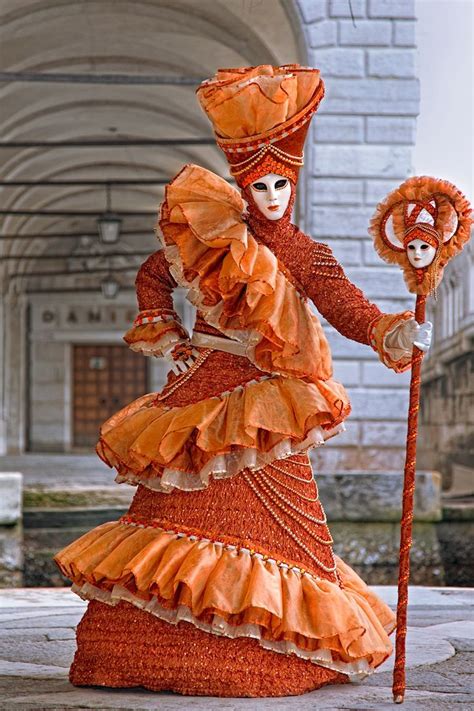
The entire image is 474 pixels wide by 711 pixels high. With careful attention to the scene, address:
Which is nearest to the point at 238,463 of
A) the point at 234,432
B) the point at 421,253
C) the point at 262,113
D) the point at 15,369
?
the point at 234,432

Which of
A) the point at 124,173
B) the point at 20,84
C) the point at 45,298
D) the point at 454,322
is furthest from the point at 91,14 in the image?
the point at 45,298

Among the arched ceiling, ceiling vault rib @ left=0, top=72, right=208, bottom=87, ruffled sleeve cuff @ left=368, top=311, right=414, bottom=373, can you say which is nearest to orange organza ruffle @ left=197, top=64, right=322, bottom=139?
ruffled sleeve cuff @ left=368, top=311, right=414, bottom=373

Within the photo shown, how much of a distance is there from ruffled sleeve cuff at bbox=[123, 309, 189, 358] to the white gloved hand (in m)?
0.68

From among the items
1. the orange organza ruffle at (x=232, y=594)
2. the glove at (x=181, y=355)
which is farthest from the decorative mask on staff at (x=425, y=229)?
the orange organza ruffle at (x=232, y=594)

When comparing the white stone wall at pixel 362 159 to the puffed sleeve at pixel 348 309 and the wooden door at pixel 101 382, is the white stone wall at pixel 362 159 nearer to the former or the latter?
the puffed sleeve at pixel 348 309

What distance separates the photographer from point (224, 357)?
350 centimetres

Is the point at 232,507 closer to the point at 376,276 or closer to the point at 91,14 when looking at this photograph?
the point at 376,276

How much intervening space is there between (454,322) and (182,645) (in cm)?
934

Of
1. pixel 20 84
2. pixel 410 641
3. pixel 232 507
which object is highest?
pixel 20 84

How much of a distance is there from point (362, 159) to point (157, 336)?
25.5 feet

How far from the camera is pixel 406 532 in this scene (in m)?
3.19

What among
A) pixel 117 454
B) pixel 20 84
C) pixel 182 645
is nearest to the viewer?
pixel 182 645

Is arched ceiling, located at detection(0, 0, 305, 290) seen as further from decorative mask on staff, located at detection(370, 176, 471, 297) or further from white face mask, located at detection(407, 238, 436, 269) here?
white face mask, located at detection(407, 238, 436, 269)

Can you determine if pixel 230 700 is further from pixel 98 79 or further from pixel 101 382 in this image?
pixel 101 382
